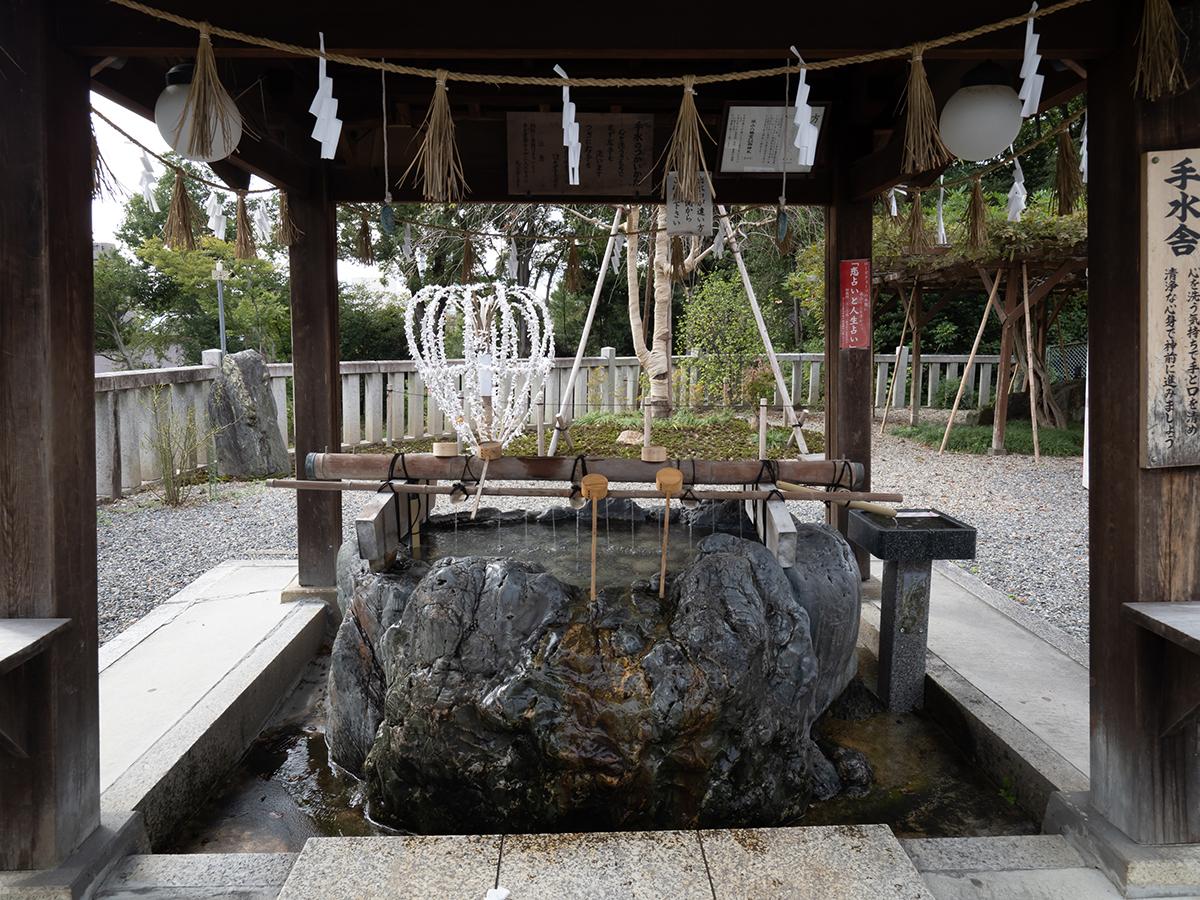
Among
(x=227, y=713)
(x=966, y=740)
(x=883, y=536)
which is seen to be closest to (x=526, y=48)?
(x=883, y=536)

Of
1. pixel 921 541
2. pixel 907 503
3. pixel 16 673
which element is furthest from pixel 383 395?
pixel 16 673

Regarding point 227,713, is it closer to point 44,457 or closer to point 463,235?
point 44,457

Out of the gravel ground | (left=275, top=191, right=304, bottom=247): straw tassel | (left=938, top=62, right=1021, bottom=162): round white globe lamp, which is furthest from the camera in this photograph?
the gravel ground

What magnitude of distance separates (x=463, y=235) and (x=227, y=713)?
367cm

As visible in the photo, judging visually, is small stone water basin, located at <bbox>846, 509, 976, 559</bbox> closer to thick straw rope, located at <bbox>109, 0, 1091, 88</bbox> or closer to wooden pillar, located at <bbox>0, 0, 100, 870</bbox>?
thick straw rope, located at <bbox>109, 0, 1091, 88</bbox>

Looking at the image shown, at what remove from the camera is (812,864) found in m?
2.29

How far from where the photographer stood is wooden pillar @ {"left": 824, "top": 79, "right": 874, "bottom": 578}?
5035 mm

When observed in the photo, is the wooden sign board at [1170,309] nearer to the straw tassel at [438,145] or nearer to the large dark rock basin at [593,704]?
the large dark rock basin at [593,704]

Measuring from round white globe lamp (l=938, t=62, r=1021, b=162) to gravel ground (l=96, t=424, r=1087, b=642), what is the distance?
320 centimetres

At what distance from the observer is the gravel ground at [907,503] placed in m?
5.75

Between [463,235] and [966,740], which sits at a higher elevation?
[463,235]

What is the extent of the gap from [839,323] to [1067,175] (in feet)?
6.56

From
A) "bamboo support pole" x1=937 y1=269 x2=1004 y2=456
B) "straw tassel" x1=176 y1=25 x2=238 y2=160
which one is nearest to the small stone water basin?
"straw tassel" x1=176 y1=25 x2=238 y2=160

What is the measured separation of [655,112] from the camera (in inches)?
197
